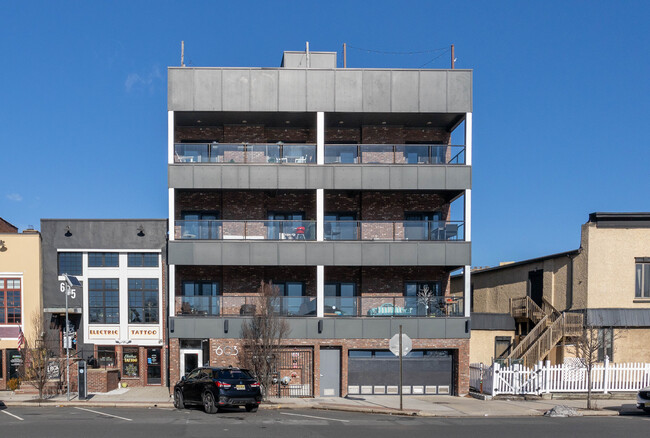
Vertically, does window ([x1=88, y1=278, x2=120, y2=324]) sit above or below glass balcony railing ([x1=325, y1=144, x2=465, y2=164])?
below

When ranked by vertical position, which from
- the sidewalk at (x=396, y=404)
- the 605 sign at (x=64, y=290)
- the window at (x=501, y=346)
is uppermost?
the 605 sign at (x=64, y=290)

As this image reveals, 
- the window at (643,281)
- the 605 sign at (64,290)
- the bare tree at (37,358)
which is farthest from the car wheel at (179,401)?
the window at (643,281)

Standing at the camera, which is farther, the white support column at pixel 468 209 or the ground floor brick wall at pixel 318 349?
the white support column at pixel 468 209

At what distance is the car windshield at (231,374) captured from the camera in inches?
830

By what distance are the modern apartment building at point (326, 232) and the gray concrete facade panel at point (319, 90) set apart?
1.7 inches

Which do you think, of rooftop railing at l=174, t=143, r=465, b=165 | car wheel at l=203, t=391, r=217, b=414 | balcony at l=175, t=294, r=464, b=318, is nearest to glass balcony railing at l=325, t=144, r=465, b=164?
rooftop railing at l=174, t=143, r=465, b=165

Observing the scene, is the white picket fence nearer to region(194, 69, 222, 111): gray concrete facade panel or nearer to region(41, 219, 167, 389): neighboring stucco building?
region(41, 219, 167, 389): neighboring stucco building

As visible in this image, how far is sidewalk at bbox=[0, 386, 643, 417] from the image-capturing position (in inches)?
882

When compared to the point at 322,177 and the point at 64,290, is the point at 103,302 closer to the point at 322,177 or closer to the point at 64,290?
the point at 64,290

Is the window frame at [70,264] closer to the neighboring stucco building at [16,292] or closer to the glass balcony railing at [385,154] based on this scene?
the neighboring stucco building at [16,292]

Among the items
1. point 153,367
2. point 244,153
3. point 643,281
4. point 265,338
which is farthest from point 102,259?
point 643,281

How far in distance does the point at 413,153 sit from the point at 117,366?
17.1 m

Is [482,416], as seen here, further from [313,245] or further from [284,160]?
[284,160]

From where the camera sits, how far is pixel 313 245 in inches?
1062
